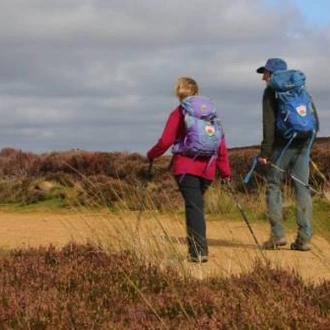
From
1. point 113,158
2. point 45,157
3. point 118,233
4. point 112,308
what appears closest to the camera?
point 112,308

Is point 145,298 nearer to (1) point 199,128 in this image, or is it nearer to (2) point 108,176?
(1) point 199,128

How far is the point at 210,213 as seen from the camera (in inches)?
616

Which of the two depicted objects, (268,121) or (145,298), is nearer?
(145,298)

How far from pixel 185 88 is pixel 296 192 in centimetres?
179

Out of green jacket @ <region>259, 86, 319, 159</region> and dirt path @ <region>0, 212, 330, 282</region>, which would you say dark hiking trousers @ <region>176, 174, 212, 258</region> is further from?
green jacket @ <region>259, 86, 319, 159</region>

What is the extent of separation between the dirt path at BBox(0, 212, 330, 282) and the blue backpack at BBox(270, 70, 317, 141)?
1.34m

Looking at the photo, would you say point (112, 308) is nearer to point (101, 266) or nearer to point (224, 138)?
point (101, 266)

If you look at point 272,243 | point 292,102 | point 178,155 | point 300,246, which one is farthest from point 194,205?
point 292,102

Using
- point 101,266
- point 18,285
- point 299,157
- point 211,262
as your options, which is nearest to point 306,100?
point 299,157

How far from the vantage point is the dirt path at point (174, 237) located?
8023 millimetres

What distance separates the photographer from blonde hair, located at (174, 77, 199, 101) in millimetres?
9180

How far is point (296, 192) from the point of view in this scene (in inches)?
384

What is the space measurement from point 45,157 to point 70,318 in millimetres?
22725

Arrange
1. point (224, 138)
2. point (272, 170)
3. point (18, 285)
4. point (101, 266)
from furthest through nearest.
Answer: point (272, 170) → point (224, 138) → point (101, 266) → point (18, 285)
